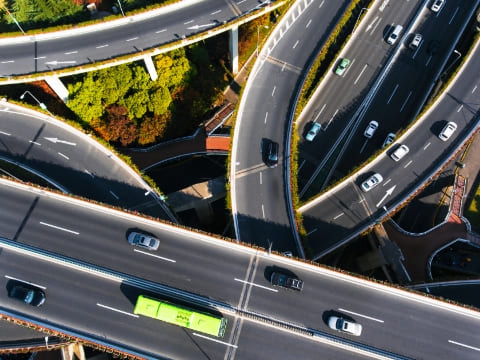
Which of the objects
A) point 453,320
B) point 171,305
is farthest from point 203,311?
point 453,320

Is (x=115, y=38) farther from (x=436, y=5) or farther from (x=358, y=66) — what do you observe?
(x=436, y=5)

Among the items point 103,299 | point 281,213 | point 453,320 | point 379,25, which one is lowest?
point 103,299

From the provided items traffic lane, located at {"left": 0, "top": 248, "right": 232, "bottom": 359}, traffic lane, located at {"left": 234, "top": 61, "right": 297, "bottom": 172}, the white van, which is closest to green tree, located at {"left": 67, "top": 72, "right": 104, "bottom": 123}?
traffic lane, located at {"left": 234, "top": 61, "right": 297, "bottom": 172}

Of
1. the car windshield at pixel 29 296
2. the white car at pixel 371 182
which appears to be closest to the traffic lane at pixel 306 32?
the white car at pixel 371 182

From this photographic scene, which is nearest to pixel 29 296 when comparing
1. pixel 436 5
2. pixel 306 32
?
pixel 306 32

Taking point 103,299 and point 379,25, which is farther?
point 379,25

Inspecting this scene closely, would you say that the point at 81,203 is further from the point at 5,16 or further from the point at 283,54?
the point at 5,16

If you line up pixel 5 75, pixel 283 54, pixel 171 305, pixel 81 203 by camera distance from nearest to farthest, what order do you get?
pixel 171 305
pixel 81 203
pixel 5 75
pixel 283 54

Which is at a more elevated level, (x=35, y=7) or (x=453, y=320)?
(x=35, y=7)

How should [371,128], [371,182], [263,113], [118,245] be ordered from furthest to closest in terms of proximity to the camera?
[371,128]
[263,113]
[371,182]
[118,245]
